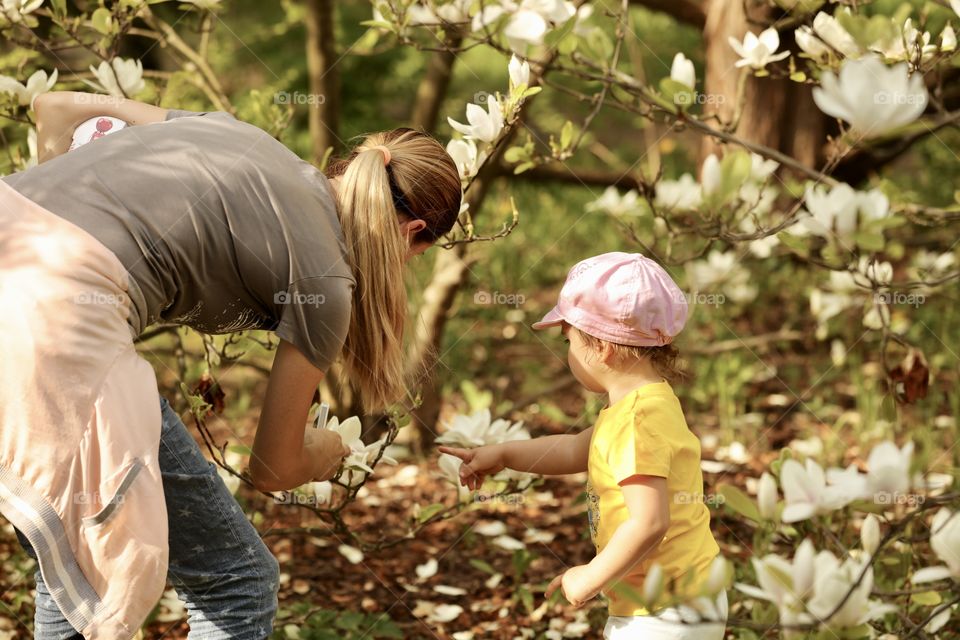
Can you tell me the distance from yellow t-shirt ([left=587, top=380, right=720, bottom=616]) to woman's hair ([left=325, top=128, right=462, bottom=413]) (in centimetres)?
36

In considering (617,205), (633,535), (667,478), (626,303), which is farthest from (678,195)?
(633,535)

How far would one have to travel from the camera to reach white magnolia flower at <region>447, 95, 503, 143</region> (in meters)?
1.89

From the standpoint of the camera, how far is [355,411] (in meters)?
2.95

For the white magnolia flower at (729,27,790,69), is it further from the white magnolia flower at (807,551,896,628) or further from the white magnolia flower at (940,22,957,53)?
the white magnolia flower at (807,551,896,628)

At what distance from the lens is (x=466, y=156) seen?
1.97 m

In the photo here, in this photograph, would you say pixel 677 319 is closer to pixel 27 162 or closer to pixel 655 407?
pixel 655 407

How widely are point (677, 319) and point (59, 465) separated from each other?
95 cm

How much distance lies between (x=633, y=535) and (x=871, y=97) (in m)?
0.72

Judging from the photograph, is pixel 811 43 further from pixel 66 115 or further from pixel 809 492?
pixel 66 115

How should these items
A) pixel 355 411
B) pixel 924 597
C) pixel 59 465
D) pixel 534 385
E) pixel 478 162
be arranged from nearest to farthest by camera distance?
1. pixel 59 465
2. pixel 924 597
3. pixel 478 162
4. pixel 355 411
5. pixel 534 385

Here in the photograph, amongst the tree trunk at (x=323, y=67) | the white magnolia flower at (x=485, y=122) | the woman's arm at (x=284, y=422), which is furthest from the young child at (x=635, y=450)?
the tree trunk at (x=323, y=67)

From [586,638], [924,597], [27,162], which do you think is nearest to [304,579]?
[586,638]

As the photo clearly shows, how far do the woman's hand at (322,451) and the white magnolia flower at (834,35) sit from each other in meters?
1.09

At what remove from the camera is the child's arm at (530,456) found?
1.85 meters
